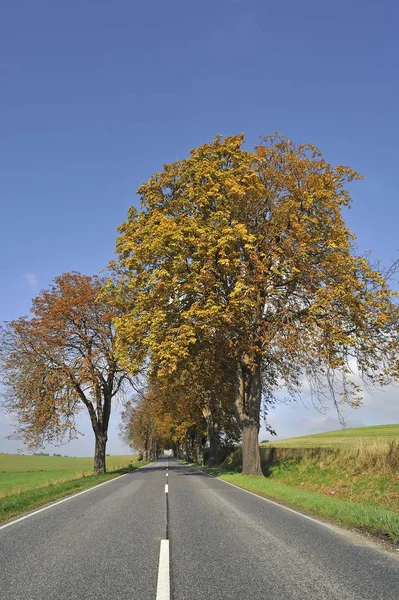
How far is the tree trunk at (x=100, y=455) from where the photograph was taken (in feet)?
105

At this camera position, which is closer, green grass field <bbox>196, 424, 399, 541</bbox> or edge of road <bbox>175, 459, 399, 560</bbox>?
edge of road <bbox>175, 459, 399, 560</bbox>

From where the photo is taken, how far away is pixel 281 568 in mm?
5352

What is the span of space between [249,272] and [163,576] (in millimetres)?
15244

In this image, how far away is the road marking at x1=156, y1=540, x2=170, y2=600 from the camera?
446cm

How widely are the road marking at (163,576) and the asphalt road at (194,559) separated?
0.11 ft

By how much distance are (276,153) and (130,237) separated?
8382 mm

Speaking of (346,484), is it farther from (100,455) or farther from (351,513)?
(100,455)

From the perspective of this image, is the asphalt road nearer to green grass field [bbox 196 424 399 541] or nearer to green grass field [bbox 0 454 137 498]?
green grass field [bbox 196 424 399 541]

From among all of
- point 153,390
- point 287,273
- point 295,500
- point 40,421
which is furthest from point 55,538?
point 153,390

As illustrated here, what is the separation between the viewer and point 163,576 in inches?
199

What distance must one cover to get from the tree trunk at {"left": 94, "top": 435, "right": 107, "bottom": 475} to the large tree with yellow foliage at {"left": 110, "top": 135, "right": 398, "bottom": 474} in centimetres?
1385

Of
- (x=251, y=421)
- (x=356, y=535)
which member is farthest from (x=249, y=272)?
(x=356, y=535)

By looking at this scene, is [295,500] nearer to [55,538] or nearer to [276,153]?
[55,538]

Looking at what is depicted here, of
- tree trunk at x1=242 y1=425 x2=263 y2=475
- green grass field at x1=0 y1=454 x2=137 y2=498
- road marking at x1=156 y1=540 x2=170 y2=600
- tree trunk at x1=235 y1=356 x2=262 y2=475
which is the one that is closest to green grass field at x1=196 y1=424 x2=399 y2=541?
tree trunk at x1=242 y1=425 x2=263 y2=475
